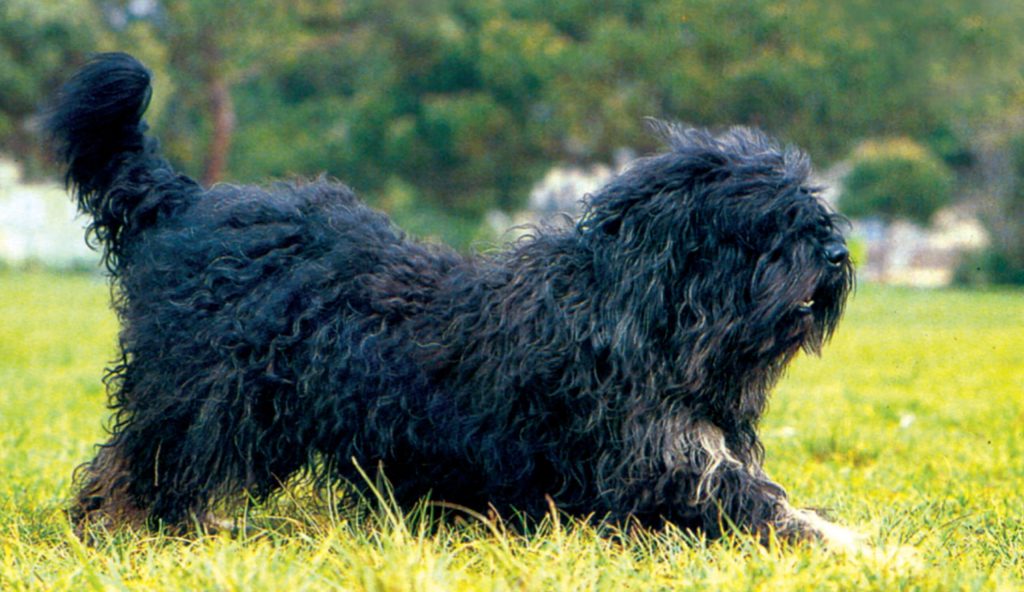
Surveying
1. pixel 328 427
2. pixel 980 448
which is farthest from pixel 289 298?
pixel 980 448

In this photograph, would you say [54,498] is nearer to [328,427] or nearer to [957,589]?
[328,427]

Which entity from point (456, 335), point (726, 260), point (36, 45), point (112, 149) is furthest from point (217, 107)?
Answer: point (726, 260)

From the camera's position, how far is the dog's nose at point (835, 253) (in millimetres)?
3900

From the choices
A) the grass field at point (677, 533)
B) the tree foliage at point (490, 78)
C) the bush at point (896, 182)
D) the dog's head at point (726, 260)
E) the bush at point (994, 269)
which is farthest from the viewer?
the bush at point (896, 182)

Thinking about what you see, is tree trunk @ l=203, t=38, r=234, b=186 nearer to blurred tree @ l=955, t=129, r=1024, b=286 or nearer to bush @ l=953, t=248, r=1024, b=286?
bush @ l=953, t=248, r=1024, b=286

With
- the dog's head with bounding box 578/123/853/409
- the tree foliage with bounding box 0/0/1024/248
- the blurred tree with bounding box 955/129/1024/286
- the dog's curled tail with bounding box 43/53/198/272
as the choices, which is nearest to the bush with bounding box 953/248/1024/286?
the blurred tree with bounding box 955/129/1024/286

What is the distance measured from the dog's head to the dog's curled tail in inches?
72.7

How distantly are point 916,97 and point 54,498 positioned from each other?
25369 millimetres

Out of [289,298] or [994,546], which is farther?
[289,298]

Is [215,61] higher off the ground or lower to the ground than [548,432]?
higher

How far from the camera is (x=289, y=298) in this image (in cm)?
450

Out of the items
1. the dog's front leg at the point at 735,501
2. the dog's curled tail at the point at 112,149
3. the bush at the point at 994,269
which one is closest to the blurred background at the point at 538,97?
the bush at the point at 994,269

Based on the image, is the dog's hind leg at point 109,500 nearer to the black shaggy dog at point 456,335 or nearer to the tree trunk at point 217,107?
the black shaggy dog at point 456,335

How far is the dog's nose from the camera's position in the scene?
12.8 ft
